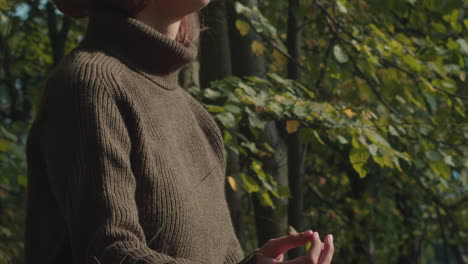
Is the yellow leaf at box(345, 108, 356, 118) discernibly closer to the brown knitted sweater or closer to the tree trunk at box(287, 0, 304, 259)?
the tree trunk at box(287, 0, 304, 259)

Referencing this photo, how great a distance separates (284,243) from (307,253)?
0.47ft

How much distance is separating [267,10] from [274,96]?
2310 mm

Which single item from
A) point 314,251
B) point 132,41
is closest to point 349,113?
point 132,41

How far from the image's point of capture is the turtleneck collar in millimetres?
1628

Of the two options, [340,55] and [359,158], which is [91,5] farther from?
[340,55]

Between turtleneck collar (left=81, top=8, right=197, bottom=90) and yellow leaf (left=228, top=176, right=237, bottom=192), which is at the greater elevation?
turtleneck collar (left=81, top=8, right=197, bottom=90)

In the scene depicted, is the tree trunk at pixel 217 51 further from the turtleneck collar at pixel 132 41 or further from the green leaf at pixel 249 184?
the turtleneck collar at pixel 132 41

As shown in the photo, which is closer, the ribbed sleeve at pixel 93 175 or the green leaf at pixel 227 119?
the ribbed sleeve at pixel 93 175

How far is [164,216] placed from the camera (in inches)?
60.3

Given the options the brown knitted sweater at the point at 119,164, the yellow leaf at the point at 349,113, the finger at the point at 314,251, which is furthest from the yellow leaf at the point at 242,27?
the finger at the point at 314,251

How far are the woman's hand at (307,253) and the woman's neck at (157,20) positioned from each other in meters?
0.62

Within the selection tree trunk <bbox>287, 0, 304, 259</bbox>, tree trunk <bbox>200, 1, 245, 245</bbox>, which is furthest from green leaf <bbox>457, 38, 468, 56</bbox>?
tree trunk <bbox>200, 1, 245, 245</bbox>

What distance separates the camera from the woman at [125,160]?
1.36 metres

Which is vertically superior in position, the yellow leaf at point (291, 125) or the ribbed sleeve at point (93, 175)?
the ribbed sleeve at point (93, 175)
